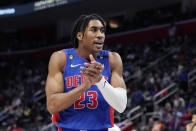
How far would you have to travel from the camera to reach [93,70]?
2930 mm

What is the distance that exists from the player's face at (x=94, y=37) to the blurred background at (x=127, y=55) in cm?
670

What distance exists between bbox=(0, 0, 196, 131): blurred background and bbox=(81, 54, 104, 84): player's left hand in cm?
696

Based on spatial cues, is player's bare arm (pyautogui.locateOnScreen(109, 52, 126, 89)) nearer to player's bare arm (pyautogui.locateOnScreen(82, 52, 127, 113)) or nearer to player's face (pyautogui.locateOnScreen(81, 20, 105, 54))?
player's bare arm (pyautogui.locateOnScreen(82, 52, 127, 113))

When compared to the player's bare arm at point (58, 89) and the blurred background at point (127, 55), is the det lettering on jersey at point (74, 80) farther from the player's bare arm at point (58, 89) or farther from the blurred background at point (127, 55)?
the blurred background at point (127, 55)

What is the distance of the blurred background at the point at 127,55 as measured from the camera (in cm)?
1209

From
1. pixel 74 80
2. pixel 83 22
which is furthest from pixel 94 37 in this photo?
pixel 74 80

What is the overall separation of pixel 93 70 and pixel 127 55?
15.3 m

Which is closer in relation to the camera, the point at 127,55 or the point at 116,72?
the point at 116,72

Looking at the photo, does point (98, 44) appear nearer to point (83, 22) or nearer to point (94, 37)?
point (94, 37)

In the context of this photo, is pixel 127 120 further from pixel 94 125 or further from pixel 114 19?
pixel 114 19

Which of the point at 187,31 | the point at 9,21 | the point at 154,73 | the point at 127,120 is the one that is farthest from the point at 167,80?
the point at 9,21

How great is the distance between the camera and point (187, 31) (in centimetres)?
1905

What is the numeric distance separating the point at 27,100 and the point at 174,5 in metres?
9.40

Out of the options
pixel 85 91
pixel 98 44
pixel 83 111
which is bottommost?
pixel 83 111
